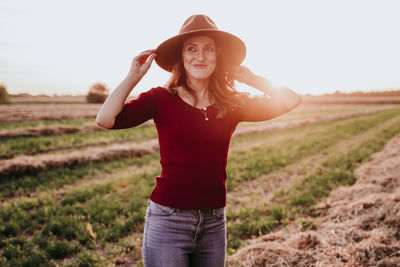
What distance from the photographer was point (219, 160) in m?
1.82

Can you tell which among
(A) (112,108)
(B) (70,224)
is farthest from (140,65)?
(B) (70,224)

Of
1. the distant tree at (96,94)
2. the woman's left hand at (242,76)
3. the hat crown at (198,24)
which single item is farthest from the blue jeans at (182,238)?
the distant tree at (96,94)

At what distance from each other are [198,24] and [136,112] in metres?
0.85

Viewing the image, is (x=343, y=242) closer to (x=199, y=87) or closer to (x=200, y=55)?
(x=199, y=87)

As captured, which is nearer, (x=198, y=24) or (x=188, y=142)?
(x=188, y=142)

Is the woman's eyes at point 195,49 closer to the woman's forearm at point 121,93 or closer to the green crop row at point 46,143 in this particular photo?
the woman's forearm at point 121,93

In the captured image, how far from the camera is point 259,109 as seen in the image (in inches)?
81.8

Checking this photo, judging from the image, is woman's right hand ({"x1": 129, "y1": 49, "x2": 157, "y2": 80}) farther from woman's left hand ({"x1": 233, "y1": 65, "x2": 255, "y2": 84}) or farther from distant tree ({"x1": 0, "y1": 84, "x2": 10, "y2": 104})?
distant tree ({"x1": 0, "y1": 84, "x2": 10, "y2": 104})

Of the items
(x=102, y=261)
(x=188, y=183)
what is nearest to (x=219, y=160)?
(x=188, y=183)

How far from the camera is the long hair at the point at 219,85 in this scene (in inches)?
76.9

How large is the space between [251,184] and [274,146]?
6169 millimetres

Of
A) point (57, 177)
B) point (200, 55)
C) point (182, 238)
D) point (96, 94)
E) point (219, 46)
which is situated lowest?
point (57, 177)

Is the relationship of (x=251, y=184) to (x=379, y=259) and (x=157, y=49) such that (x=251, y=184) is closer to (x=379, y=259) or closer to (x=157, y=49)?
(x=379, y=259)

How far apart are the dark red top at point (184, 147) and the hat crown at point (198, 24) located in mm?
546
